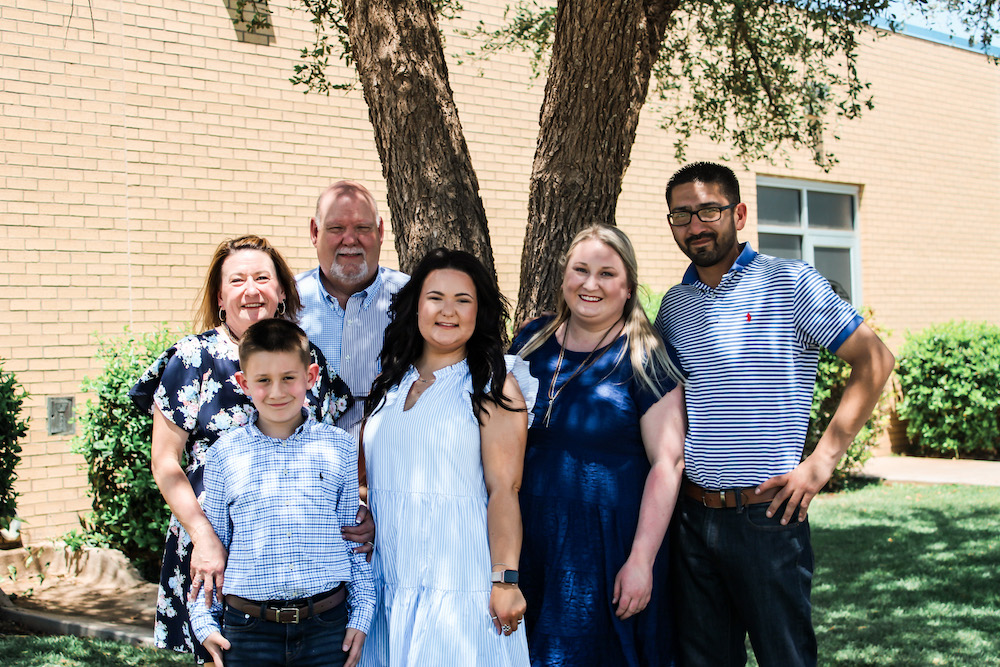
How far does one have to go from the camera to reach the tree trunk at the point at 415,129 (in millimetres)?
4199

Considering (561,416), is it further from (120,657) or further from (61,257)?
(61,257)

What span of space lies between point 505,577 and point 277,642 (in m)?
0.70

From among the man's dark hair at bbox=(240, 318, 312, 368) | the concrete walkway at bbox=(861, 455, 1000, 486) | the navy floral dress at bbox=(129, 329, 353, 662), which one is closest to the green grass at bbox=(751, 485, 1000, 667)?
the concrete walkway at bbox=(861, 455, 1000, 486)

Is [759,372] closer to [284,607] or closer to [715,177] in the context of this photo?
[715,177]

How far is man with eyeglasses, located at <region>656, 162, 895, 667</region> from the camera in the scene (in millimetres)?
3027

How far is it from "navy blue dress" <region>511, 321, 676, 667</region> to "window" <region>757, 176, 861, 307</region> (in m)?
9.25

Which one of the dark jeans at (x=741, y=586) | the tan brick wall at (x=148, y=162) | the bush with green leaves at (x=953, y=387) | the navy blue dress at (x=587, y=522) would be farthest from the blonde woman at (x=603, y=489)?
the bush with green leaves at (x=953, y=387)

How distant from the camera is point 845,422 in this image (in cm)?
307

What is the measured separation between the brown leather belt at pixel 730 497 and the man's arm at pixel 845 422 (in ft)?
0.08

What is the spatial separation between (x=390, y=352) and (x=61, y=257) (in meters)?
4.95

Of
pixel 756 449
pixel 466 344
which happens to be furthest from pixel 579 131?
pixel 756 449

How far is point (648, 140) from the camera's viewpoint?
33.7ft

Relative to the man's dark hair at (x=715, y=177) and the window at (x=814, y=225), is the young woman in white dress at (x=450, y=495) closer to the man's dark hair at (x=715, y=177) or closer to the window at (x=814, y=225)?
the man's dark hair at (x=715, y=177)

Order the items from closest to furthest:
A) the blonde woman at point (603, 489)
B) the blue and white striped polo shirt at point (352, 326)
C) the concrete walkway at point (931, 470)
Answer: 1. the blonde woman at point (603, 489)
2. the blue and white striped polo shirt at point (352, 326)
3. the concrete walkway at point (931, 470)
